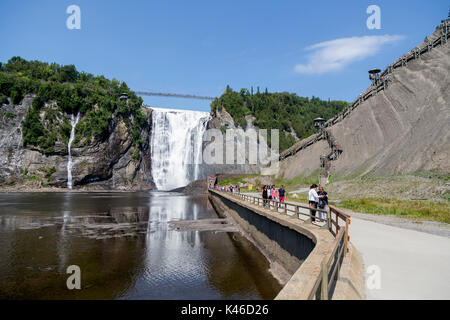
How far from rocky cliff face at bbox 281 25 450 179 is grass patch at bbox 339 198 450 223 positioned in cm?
1060

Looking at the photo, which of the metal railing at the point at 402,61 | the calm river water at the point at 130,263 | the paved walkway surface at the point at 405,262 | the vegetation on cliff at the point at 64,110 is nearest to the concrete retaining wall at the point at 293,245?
the calm river water at the point at 130,263

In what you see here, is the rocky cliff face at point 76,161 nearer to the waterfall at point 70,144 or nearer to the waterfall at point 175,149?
the waterfall at point 70,144

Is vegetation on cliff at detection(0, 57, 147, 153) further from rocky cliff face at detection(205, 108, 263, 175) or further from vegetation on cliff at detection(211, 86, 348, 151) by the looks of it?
vegetation on cliff at detection(211, 86, 348, 151)

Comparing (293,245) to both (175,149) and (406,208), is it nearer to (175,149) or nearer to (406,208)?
(406,208)

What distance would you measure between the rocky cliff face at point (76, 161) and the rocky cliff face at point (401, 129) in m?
49.2

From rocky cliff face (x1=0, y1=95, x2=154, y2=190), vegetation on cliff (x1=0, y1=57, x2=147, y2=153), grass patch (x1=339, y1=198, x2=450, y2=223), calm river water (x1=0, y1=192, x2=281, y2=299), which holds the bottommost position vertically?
calm river water (x1=0, y1=192, x2=281, y2=299)

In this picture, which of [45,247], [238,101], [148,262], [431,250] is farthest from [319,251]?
[238,101]

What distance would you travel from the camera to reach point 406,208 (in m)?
24.2

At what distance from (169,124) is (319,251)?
9273 cm

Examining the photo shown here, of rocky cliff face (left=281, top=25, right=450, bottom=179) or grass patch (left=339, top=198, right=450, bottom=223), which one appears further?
rocky cliff face (left=281, top=25, right=450, bottom=179)

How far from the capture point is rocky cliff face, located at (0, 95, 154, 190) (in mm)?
83875

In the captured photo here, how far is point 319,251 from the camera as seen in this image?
8.62 meters

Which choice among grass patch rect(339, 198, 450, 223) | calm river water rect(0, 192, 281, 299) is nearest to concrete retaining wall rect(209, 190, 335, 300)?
calm river water rect(0, 192, 281, 299)

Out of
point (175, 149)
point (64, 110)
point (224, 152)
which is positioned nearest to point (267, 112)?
point (224, 152)
